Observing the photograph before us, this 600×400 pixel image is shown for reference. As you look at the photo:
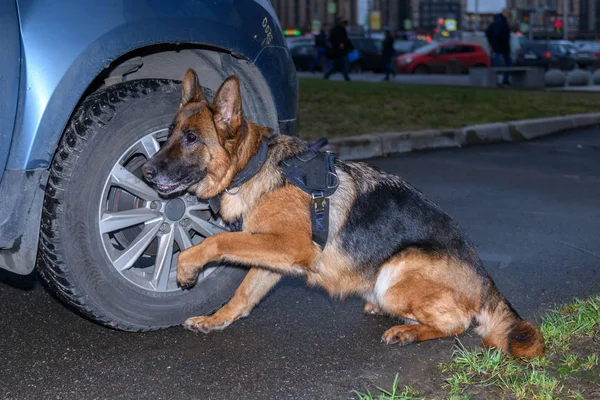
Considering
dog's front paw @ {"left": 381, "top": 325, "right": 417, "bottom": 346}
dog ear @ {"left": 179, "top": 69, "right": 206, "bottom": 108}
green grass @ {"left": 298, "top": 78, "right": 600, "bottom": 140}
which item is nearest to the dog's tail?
dog's front paw @ {"left": 381, "top": 325, "right": 417, "bottom": 346}

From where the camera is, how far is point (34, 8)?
329 cm

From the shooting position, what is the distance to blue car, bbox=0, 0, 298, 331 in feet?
10.9

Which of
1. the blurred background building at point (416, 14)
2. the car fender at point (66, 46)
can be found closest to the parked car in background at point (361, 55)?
the car fender at point (66, 46)

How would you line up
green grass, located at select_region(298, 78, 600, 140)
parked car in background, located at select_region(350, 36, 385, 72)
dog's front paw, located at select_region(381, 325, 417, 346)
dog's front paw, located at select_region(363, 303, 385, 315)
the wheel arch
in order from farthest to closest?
parked car in background, located at select_region(350, 36, 385, 72) → green grass, located at select_region(298, 78, 600, 140) → dog's front paw, located at select_region(363, 303, 385, 315) → dog's front paw, located at select_region(381, 325, 417, 346) → the wheel arch

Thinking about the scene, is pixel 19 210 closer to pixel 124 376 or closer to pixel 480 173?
pixel 124 376

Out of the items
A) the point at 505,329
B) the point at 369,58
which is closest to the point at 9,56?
the point at 505,329

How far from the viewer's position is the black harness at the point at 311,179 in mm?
3857

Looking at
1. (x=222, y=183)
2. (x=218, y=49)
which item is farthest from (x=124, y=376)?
(x=218, y=49)

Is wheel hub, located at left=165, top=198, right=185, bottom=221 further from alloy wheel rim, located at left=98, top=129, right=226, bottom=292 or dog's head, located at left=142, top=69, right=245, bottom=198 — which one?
dog's head, located at left=142, top=69, right=245, bottom=198

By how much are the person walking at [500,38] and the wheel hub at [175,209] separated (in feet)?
64.9

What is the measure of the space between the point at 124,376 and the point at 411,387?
118 cm

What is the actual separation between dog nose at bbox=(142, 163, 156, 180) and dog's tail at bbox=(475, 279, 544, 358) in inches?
65.0

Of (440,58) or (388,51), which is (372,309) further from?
(440,58)

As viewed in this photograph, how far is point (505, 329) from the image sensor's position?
3768mm
